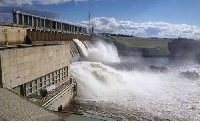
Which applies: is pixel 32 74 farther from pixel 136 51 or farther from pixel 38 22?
pixel 136 51

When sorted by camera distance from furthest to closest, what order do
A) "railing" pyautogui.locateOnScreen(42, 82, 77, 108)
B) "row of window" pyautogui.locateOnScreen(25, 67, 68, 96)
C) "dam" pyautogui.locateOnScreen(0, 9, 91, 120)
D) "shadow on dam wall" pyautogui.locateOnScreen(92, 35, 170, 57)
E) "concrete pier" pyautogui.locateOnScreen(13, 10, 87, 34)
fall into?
"shadow on dam wall" pyautogui.locateOnScreen(92, 35, 170, 57)
"concrete pier" pyautogui.locateOnScreen(13, 10, 87, 34)
"row of window" pyautogui.locateOnScreen(25, 67, 68, 96)
"railing" pyautogui.locateOnScreen(42, 82, 77, 108)
"dam" pyautogui.locateOnScreen(0, 9, 91, 120)

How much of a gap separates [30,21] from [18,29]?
486 inches

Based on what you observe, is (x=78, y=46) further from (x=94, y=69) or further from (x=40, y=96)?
(x=40, y=96)

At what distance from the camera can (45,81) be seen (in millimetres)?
21906

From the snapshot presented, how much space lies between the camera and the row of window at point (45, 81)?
1919cm

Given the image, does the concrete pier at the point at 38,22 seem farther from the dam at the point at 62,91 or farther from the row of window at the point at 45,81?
the row of window at the point at 45,81

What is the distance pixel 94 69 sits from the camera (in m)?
34.1

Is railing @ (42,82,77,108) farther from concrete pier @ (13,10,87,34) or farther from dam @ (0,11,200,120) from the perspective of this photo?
Result: concrete pier @ (13,10,87,34)

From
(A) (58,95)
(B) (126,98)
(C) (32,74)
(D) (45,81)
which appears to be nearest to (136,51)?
(B) (126,98)

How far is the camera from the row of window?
63.0 feet

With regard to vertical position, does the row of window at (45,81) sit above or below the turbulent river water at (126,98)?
above

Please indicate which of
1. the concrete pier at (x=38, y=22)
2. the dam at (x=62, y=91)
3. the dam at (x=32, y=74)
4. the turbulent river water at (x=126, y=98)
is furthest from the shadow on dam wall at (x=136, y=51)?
the dam at (x=32, y=74)

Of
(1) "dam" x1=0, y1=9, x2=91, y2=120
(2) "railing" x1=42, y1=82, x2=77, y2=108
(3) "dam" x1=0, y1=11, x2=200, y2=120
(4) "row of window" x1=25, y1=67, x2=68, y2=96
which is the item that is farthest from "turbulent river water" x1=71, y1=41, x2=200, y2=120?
(4) "row of window" x1=25, y1=67, x2=68, y2=96

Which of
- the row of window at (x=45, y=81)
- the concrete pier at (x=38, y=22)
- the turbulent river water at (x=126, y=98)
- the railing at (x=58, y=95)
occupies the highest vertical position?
the concrete pier at (x=38, y=22)
